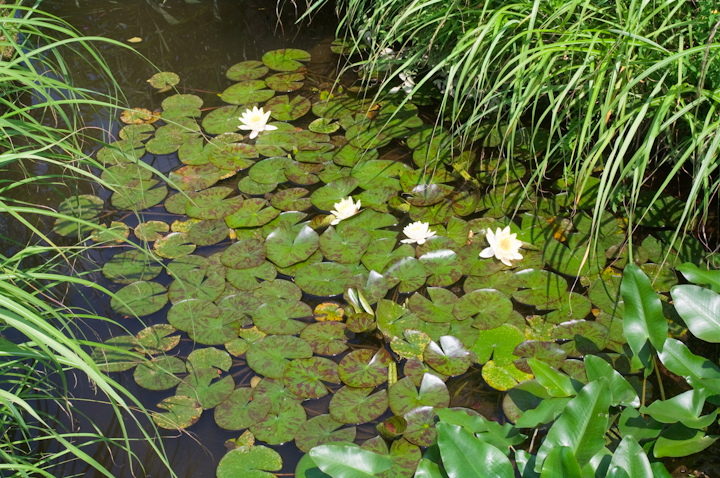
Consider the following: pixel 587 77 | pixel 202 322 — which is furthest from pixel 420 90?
pixel 202 322

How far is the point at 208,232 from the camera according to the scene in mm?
1904

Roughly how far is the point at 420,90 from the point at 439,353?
1.47 m

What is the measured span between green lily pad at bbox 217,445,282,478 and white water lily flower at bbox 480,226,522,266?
0.89m

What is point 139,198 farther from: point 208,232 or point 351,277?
point 351,277

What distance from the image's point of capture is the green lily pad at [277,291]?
5.51 ft

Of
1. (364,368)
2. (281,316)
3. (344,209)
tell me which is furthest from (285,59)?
(364,368)

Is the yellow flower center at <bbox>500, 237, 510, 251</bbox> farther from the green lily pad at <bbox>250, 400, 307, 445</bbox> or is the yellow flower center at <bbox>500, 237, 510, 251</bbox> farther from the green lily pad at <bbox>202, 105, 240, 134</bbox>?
the green lily pad at <bbox>202, 105, 240, 134</bbox>

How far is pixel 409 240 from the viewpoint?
70.4 inches

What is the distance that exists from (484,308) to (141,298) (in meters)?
1.08

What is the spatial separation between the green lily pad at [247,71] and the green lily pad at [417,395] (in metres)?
1.87

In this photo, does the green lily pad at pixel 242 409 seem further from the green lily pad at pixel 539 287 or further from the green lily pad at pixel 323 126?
the green lily pad at pixel 323 126

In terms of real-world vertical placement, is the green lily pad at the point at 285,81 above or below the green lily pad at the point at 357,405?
above

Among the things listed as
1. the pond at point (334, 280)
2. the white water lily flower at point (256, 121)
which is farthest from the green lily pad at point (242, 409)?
the white water lily flower at point (256, 121)

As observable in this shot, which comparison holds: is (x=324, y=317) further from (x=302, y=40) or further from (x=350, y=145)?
(x=302, y=40)
